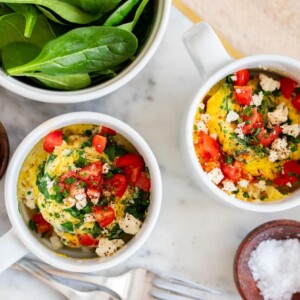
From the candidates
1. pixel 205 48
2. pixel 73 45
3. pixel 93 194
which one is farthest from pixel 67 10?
pixel 93 194

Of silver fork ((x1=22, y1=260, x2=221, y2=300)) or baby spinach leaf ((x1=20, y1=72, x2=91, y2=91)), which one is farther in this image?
silver fork ((x1=22, y1=260, x2=221, y2=300))

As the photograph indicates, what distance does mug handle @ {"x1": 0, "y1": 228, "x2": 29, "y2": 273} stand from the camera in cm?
122

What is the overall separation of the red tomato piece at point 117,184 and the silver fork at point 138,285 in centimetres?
19

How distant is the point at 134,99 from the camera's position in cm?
142

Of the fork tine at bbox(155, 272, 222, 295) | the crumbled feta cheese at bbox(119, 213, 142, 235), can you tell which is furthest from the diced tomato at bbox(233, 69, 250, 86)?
the fork tine at bbox(155, 272, 222, 295)

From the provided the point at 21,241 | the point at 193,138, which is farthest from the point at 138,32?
the point at 21,241

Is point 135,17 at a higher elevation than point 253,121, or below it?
higher

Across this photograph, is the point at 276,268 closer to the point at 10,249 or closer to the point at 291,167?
the point at 291,167

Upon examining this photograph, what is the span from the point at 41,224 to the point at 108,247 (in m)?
0.15

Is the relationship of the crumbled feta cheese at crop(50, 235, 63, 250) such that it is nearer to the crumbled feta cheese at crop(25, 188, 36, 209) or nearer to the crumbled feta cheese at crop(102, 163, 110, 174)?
the crumbled feta cheese at crop(25, 188, 36, 209)

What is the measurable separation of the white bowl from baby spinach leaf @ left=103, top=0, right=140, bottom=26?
181mm

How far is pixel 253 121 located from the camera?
129cm

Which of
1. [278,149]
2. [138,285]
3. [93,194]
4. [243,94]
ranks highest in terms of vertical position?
[243,94]

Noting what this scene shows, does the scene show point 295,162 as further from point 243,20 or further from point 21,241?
point 21,241
